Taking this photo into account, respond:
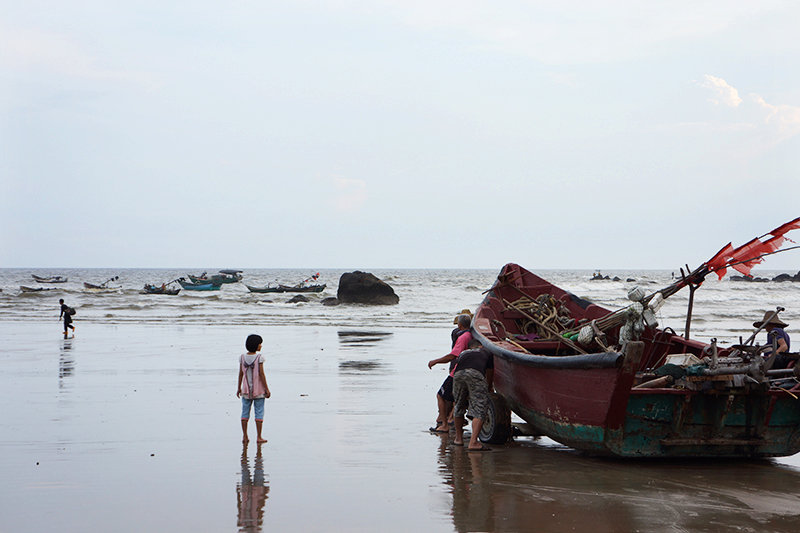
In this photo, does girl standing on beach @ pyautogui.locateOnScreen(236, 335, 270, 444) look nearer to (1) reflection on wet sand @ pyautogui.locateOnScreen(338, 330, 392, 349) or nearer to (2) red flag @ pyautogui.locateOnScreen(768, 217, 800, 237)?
(2) red flag @ pyautogui.locateOnScreen(768, 217, 800, 237)

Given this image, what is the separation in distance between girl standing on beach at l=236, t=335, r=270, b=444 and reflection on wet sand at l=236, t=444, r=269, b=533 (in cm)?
77

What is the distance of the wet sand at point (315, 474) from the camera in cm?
583

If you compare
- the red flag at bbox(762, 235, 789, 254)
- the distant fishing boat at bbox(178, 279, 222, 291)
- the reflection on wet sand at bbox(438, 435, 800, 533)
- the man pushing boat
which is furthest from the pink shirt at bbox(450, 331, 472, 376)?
the distant fishing boat at bbox(178, 279, 222, 291)

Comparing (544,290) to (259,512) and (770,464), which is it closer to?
(770,464)

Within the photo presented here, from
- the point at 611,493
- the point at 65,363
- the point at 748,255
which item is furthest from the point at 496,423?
the point at 65,363

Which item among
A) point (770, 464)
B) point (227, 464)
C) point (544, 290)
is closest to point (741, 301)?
point (544, 290)

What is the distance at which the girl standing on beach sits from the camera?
27.8ft

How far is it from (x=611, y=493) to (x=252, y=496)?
10.3 ft

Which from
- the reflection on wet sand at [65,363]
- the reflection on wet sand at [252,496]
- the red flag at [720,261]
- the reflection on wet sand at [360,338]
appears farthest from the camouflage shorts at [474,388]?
the reflection on wet sand at [360,338]

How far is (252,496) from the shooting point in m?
6.39

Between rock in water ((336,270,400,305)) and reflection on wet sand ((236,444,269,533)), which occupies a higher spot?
rock in water ((336,270,400,305))

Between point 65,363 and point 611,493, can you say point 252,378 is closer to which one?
point 611,493

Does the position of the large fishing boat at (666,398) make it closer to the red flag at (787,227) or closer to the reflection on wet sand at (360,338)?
the red flag at (787,227)

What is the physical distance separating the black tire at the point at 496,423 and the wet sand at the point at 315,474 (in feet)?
0.92
